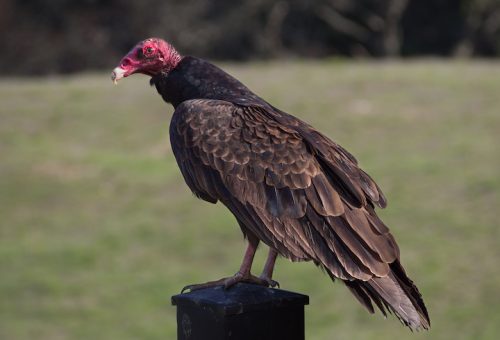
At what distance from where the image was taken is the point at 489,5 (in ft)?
58.2

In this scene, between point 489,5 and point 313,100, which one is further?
point 489,5

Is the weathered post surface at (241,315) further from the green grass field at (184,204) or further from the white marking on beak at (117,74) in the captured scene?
the green grass field at (184,204)

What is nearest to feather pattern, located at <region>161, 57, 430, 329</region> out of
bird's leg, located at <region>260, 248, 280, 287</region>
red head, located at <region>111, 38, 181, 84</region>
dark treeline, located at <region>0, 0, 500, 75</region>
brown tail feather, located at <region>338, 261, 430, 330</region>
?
brown tail feather, located at <region>338, 261, 430, 330</region>

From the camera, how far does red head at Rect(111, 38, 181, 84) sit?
3.63 m

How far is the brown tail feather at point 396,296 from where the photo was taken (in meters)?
2.83

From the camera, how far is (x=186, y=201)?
8531 millimetres

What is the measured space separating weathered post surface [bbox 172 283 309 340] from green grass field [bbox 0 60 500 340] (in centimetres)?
398

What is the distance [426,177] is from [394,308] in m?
5.74

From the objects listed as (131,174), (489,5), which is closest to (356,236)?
(131,174)

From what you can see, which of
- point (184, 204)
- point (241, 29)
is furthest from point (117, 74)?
point (241, 29)

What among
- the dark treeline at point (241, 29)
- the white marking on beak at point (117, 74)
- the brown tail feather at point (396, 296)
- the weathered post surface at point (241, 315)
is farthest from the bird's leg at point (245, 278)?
the dark treeline at point (241, 29)

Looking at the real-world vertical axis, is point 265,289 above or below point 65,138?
below

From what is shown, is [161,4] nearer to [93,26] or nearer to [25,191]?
[93,26]

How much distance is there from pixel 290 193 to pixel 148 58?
818 mm
